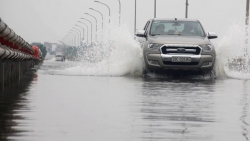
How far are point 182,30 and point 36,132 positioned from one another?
16.0 metres

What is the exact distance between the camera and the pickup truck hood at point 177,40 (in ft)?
70.6

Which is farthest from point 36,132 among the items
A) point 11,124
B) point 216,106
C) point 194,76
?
point 194,76

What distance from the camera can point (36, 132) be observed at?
738 centimetres

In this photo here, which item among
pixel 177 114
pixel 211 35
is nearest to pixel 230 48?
pixel 211 35

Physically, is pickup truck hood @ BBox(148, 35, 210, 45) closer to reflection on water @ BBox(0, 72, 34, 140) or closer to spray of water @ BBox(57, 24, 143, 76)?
spray of water @ BBox(57, 24, 143, 76)

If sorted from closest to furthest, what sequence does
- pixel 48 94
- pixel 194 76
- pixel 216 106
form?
pixel 216 106
pixel 48 94
pixel 194 76

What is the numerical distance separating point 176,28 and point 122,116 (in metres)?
14.1

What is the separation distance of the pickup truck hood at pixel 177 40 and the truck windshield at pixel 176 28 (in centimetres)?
51

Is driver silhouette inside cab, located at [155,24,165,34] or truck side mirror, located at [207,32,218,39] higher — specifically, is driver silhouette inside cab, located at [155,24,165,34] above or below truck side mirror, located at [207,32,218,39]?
above

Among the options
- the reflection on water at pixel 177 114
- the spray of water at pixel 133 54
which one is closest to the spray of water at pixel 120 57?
the spray of water at pixel 133 54

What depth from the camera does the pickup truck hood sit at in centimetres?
2153

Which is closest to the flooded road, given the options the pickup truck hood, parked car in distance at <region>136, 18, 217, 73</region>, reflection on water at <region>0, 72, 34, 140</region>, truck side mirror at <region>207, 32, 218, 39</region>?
reflection on water at <region>0, 72, 34, 140</region>

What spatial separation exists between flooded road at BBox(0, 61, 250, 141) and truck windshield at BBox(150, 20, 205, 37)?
883cm

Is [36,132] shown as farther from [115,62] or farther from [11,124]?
[115,62]
